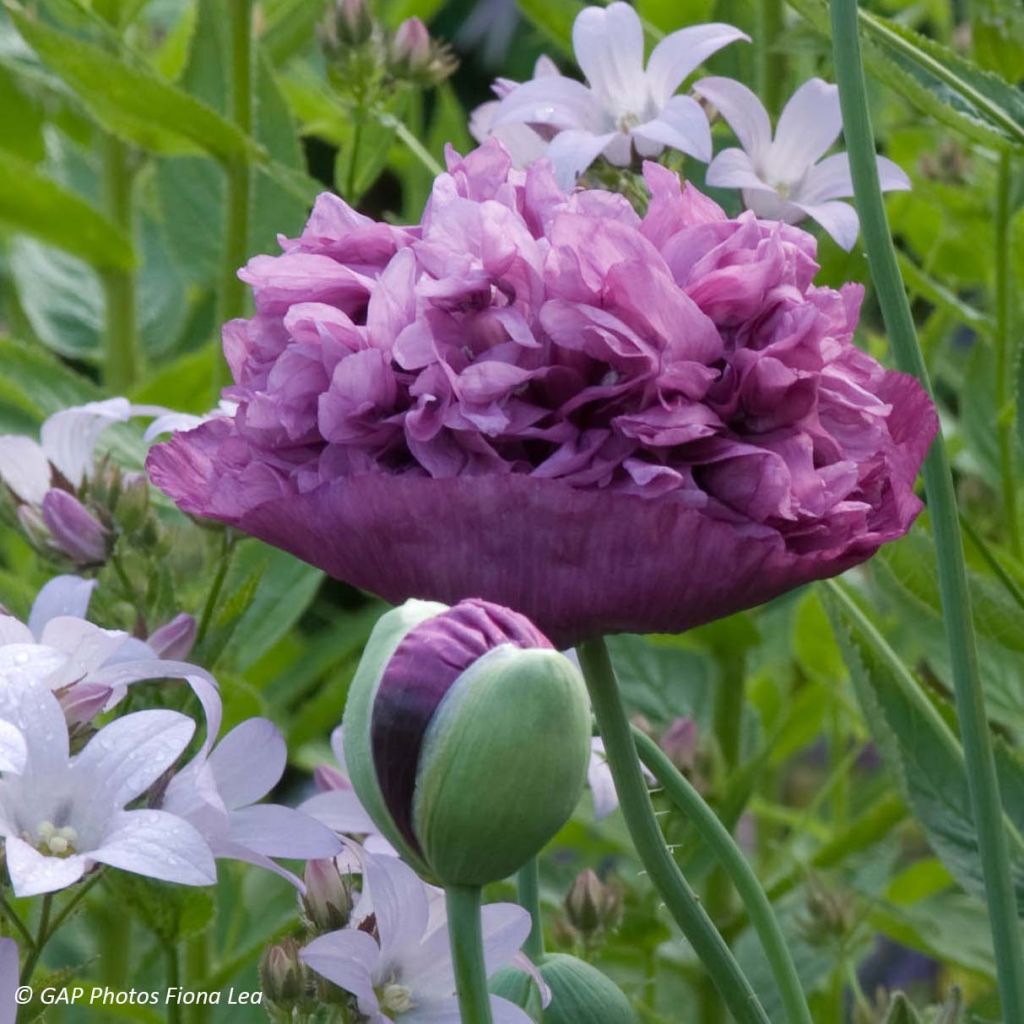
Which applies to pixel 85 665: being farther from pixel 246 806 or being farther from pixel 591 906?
pixel 591 906

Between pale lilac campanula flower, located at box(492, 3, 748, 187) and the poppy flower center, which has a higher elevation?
pale lilac campanula flower, located at box(492, 3, 748, 187)

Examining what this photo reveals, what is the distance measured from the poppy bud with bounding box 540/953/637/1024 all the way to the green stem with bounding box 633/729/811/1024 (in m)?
0.02

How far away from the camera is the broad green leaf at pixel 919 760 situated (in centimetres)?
37

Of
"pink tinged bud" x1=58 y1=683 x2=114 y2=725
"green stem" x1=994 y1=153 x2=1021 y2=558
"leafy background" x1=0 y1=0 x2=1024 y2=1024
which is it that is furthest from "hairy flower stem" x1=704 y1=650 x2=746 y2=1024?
"pink tinged bud" x1=58 y1=683 x2=114 y2=725

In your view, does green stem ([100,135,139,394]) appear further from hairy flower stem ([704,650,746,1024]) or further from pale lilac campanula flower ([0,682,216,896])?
pale lilac campanula flower ([0,682,216,896])

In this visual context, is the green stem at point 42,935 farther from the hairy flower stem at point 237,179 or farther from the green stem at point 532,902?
the hairy flower stem at point 237,179

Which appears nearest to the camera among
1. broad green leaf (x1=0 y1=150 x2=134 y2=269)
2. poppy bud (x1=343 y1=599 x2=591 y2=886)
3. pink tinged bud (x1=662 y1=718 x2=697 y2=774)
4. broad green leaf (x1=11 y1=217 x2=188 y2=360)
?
poppy bud (x1=343 y1=599 x2=591 y2=886)

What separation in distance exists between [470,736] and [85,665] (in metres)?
0.11

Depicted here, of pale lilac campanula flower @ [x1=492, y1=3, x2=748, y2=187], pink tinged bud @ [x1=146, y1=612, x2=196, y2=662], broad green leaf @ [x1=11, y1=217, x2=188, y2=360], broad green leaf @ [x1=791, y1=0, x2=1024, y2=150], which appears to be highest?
broad green leaf @ [x1=791, y1=0, x2=1024, y2=150]

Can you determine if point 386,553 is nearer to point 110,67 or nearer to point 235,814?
point 235,814

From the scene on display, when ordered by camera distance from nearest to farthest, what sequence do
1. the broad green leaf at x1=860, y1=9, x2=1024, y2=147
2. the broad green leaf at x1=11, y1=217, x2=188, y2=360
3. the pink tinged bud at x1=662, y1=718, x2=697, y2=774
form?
the broad green leaf at x1=860, y1=9, x2=1024, y2=147 < the pink tinged bud at x1=662, y1=718, x2=697, y2=774 < the broad green leaf at x1=11, y1=217, x2=188, y2=360

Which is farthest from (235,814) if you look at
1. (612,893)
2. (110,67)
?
(110,67)

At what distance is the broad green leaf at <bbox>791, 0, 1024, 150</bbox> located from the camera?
340mm

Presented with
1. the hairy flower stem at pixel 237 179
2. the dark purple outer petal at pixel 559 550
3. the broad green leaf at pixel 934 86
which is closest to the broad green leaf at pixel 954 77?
the broad green leaf at pixel 934 86
